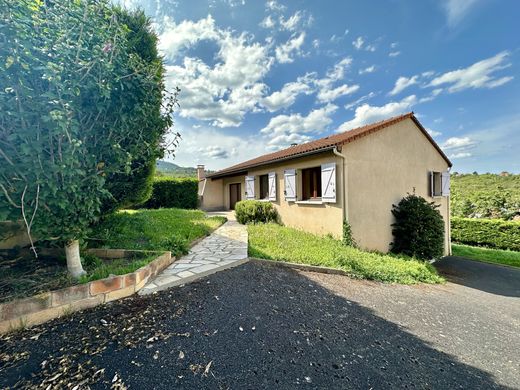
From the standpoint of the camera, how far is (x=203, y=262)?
4.34m

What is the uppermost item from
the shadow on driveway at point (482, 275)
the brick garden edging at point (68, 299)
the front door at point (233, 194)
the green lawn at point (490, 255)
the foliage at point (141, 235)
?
the front door at point (233, 194)

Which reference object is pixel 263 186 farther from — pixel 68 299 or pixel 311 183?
pixel 68 299

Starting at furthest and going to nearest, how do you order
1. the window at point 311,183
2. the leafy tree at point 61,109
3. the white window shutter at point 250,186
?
1. the white window shutter at point 250,186
2. the window at point 311,183
3. the leafy tree at point 61,109

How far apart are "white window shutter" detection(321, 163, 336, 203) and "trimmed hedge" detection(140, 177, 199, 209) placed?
9688 millimetres

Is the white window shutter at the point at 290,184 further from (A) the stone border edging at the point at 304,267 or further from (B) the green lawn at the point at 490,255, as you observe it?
(B) the green lawn at the point at 490,255

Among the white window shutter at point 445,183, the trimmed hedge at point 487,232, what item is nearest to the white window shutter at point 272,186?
the white window shutter at point 445,183

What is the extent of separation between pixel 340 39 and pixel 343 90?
295 centimetres

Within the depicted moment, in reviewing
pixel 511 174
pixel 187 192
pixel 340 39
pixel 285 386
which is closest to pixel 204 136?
pixel 187 192

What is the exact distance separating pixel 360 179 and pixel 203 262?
6.14m

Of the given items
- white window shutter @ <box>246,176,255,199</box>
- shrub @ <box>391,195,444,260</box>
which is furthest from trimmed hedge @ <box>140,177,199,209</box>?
shrub @ <box>391,195,444,260</box>

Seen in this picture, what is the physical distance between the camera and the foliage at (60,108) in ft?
6.94

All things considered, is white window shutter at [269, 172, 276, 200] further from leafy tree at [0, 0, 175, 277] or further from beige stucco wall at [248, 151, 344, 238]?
leafy tree at [0, 0, 175, 277]

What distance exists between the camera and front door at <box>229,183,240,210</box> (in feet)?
51.0

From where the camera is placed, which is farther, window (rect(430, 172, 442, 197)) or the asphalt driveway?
window (rect(430, 172, 442, 197))
